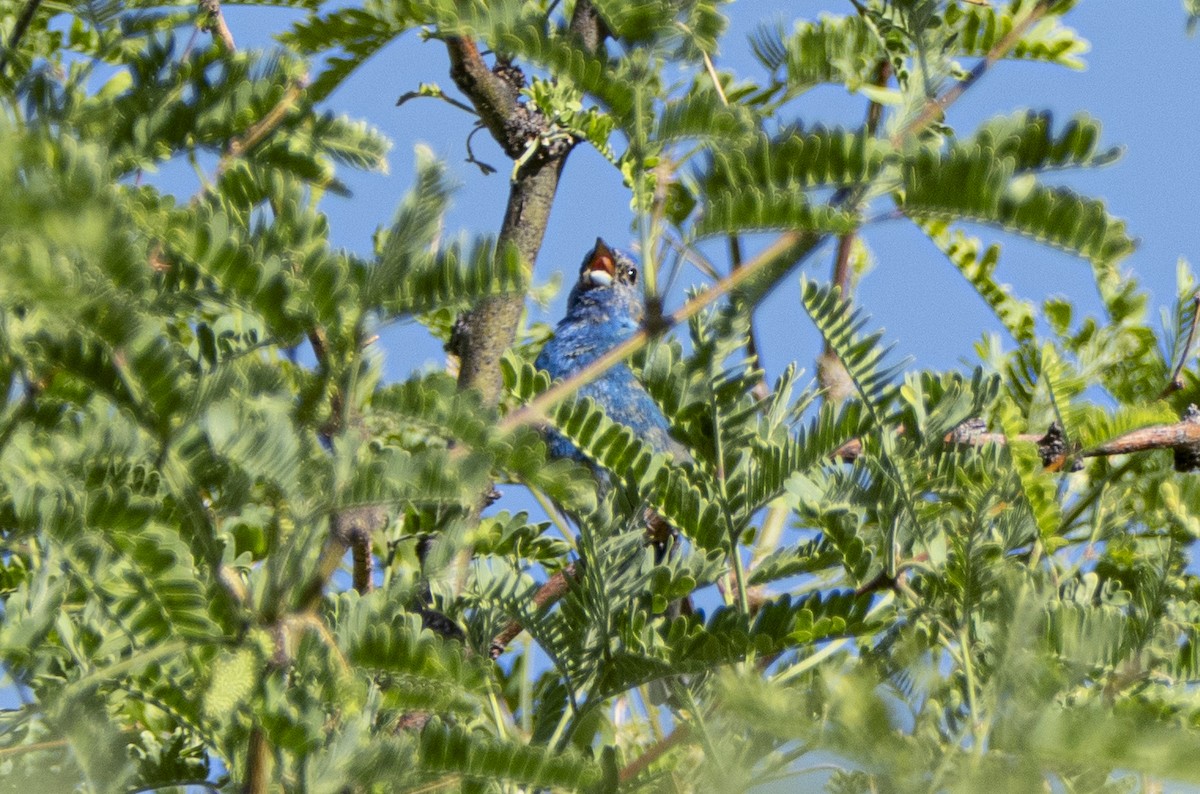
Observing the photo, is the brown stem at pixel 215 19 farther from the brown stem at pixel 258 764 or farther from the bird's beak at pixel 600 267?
the bird's beak at pixel 600 267

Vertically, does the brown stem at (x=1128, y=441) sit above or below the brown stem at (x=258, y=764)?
above

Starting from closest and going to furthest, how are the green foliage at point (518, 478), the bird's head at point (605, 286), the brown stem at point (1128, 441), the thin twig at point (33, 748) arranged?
the green foliage at point (518, 478) < the thin twig at point (33, 748) < the brown stem at point (1128, 441) < the bird's head at point (605, 286)

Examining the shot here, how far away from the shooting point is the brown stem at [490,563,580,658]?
1683 mm

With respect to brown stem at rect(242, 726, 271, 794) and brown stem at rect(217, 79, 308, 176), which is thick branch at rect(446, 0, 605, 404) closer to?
brown stem at rect(217, 79, 308, 176)

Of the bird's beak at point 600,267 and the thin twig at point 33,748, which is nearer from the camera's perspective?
the thin twig at point 33,748

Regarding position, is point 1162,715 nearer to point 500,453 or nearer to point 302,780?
point 500,453

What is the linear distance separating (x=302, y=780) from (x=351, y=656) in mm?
172

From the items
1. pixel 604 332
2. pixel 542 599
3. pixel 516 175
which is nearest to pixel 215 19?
pixel 516 175

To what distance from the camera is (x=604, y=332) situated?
211 inches

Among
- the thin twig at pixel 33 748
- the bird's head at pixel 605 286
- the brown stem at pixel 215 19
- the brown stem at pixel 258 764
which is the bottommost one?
the brown stem at pixel 258 764

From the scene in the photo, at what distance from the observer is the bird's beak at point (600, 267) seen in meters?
5.68

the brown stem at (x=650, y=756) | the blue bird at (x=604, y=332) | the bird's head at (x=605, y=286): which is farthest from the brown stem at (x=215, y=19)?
the bird's head at (x=605, y=286)

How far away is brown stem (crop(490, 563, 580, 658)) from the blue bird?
236cm

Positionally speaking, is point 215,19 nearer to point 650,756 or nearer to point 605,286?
point 650,756
